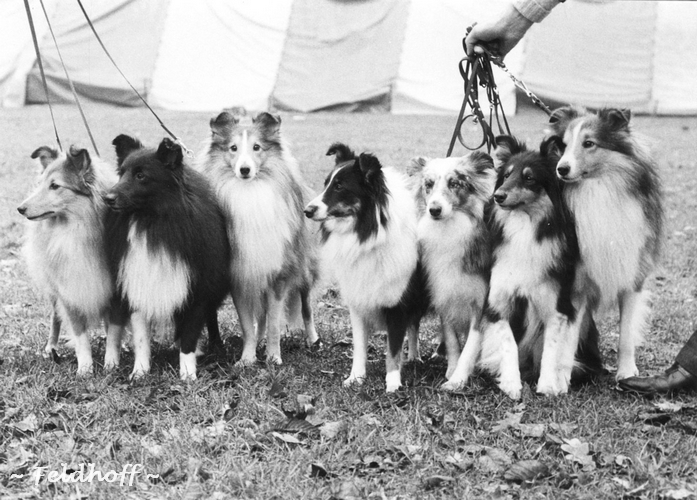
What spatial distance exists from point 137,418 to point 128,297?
930 millimetres

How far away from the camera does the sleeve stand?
493 centimetres

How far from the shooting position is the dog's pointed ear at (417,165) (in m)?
5.31

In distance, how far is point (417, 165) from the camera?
212 inches

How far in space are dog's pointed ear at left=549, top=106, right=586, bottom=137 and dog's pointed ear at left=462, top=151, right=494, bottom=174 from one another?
43 centimetres

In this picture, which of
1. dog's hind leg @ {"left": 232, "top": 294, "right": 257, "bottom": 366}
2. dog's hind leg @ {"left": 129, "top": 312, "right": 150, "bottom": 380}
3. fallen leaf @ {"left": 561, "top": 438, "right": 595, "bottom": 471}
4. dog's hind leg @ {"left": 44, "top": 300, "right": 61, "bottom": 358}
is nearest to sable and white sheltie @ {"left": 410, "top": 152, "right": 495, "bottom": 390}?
fallen leaf @ {"left": 561, "top": 438, "right": 595, "bottom": 471}

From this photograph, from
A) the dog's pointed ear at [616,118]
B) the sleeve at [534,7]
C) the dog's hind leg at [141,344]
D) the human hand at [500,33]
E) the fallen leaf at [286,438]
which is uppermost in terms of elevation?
the sleeve at [534,7]

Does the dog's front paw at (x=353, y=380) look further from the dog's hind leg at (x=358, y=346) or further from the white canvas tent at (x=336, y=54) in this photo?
the white canvas tent at (x=336, y=54)

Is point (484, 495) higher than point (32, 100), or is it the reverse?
point (484, 495)

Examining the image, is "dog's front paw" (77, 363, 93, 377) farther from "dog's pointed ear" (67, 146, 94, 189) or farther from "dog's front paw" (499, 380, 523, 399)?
"dog's front paw" (499, 380, 523, 399)

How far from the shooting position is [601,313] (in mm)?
5070

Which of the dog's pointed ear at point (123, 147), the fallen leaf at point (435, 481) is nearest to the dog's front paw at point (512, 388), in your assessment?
the fallen leaf at point (435, 481)

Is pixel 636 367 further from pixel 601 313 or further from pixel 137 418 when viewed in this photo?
pixel 137 418

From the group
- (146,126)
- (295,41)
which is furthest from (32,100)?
(295,41)

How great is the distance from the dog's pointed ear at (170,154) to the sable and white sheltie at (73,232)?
0.45 metres
